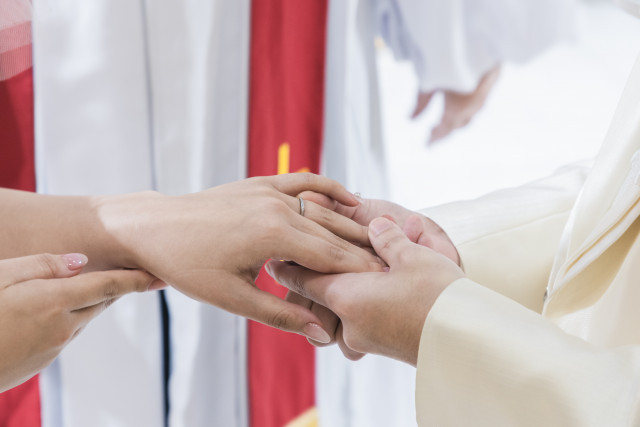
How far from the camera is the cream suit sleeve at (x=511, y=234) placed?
0.80 metres

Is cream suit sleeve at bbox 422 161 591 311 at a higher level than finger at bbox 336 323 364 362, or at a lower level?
higher

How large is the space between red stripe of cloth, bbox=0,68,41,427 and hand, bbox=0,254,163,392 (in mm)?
362

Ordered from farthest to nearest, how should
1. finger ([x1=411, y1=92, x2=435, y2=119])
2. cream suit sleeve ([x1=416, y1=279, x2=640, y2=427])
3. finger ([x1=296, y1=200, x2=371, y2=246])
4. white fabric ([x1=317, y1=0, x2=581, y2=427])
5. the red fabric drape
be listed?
1. finger ([x1=411, y1=92, x2=435, y2=119])
2. white fabric ([x1=317, y1=0, x2=581, y2=427])
3. the red fabric drape
4. finger ([x1=296, y1=200, x2=371, y2=246])
5. cream suit sleeve ([x1=416, y1=279, x2=640, y2=427])

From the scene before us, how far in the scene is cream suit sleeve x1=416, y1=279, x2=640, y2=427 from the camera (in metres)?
0.46

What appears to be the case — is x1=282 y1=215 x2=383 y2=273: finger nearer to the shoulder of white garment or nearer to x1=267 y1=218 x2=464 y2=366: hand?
x1=267 y1=218 x2=464 y2=366: hand

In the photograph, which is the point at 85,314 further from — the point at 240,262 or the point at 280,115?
the point at 280,115

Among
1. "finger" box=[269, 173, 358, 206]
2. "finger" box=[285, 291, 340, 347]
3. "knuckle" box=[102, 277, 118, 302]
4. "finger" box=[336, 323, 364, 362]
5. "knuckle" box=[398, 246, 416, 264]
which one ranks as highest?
"finger" box=[269, 173, 358, 206]

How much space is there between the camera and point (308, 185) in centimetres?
82

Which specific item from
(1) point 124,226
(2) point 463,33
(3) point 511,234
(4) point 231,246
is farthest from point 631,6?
(2) point 463,33

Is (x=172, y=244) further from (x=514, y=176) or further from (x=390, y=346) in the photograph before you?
(x=514, y=176)

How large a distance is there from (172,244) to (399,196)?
1336 millimetres

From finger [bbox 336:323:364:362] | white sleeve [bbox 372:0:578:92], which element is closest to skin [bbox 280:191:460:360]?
finger [bbox 336:323:364:362]

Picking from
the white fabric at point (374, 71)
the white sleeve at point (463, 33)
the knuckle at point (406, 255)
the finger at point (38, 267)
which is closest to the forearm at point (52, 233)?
the finger at point (38, 267)

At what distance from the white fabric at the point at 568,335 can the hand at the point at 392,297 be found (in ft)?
0.09
